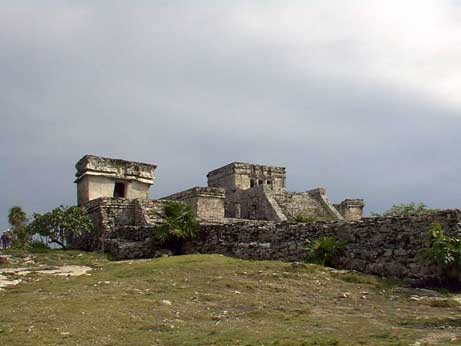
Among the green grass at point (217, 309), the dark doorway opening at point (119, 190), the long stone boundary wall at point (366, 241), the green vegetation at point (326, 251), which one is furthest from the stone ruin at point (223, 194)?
the green grass at point (217, 309)

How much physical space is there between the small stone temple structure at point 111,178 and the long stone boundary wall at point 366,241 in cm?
914

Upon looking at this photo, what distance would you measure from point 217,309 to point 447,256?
5788 millimetres

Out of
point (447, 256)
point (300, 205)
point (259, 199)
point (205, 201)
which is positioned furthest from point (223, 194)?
point (447, 256)

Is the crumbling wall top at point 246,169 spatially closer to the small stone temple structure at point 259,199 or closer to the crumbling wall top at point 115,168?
the small stone temple structure at point 259,199

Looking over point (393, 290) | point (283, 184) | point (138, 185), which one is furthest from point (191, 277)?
point (283, 184)

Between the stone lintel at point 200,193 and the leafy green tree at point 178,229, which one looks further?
the stone lintel at point 200,193

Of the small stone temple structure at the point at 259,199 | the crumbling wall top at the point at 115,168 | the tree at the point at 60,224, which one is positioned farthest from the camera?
the small stone temple structure at the point at 259,199

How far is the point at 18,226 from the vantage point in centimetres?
2297

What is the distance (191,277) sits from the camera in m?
12.9

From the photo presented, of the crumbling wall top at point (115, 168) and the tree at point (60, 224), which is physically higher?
the crumbling wall top at point (115, 168)

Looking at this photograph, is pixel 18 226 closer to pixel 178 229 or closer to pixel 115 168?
pixel 115 168

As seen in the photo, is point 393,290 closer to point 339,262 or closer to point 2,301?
point 339,262

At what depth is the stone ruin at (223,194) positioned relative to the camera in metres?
25.2

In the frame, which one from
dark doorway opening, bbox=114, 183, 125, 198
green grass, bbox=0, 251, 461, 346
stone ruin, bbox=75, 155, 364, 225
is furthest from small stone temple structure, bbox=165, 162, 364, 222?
green grass, bbox=0, 251, 461, 346
